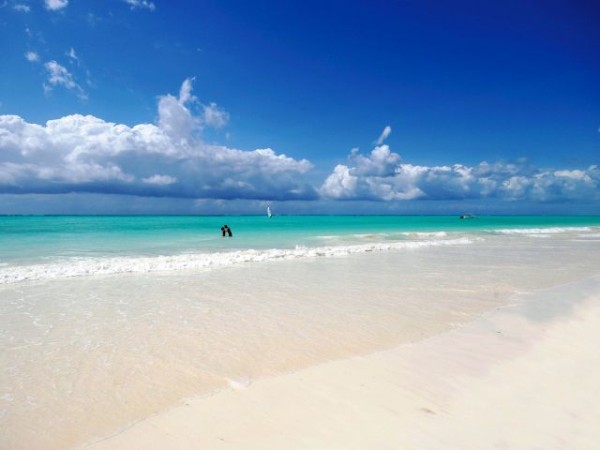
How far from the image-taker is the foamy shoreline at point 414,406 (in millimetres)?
3863

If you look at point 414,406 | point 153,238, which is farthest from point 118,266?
point 153,238

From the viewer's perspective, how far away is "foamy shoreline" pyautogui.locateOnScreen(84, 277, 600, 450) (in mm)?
3863

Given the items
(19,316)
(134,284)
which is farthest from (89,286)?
(19,316)

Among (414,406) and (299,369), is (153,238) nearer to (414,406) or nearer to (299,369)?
(299,369)

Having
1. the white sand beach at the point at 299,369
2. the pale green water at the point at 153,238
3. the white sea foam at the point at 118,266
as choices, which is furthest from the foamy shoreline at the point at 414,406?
the pale green water at the point at 153,238

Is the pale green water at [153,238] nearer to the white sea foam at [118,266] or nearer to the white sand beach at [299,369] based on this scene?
the white sea foam at [118,266]

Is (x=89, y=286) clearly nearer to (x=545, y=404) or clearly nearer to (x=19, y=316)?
(x=19, y=316)

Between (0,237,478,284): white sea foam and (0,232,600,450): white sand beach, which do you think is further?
(0,237,478,284): white sea foam

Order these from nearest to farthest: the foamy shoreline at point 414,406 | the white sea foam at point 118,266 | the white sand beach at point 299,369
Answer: the foamy shoreline at point 414,406 < the white sand beach at point 299,369 < the white sea foam at point 118,266

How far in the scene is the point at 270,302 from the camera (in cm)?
997

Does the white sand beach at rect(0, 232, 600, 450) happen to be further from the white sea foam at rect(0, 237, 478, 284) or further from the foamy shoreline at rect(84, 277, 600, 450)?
the white sea foam at rect(0, 237, 478, 284)

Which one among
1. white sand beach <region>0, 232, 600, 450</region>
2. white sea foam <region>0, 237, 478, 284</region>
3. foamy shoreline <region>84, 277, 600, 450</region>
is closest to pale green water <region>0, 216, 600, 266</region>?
white sea foam <region>0, 237, 478, 284</region>

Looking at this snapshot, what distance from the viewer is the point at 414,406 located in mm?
4547

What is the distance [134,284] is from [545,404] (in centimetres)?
1195
